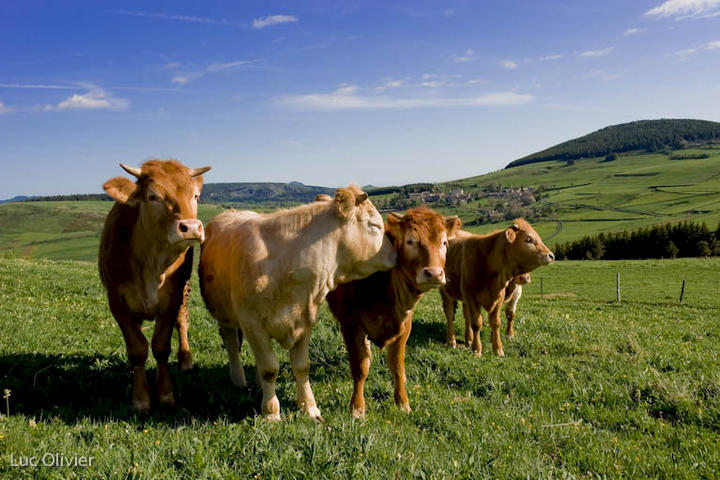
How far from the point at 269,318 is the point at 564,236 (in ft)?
380

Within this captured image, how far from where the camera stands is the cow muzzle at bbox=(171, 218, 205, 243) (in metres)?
4.80

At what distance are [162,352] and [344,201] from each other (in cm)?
319

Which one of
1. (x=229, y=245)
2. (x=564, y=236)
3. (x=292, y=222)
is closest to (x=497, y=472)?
(x=292, y=222)

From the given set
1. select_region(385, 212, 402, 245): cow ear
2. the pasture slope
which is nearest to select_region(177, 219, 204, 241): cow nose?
the pasture slope

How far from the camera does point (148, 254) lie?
5617 millimetres

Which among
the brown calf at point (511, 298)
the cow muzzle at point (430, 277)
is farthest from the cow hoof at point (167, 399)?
the brown calf at point (511, 298)

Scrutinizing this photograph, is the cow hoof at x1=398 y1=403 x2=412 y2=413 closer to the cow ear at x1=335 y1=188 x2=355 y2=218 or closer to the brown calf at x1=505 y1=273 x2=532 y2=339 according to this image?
the cow ear at x1=335 y1=188 x2=355 y2=218

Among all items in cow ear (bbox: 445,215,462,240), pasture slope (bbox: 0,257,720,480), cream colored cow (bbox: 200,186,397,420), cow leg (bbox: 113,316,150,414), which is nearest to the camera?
pasture slope (bbox: 0,257,720,480)

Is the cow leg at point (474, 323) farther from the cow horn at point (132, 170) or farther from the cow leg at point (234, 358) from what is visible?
the cow horn at point (132, 170)

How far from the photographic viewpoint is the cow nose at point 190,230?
4801 mm

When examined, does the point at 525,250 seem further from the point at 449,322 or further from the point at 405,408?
the point at 405,408

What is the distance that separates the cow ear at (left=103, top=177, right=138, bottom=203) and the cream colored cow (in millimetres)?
1283

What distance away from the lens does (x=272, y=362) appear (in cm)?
530

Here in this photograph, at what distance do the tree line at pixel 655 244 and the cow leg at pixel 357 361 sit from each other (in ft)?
275
